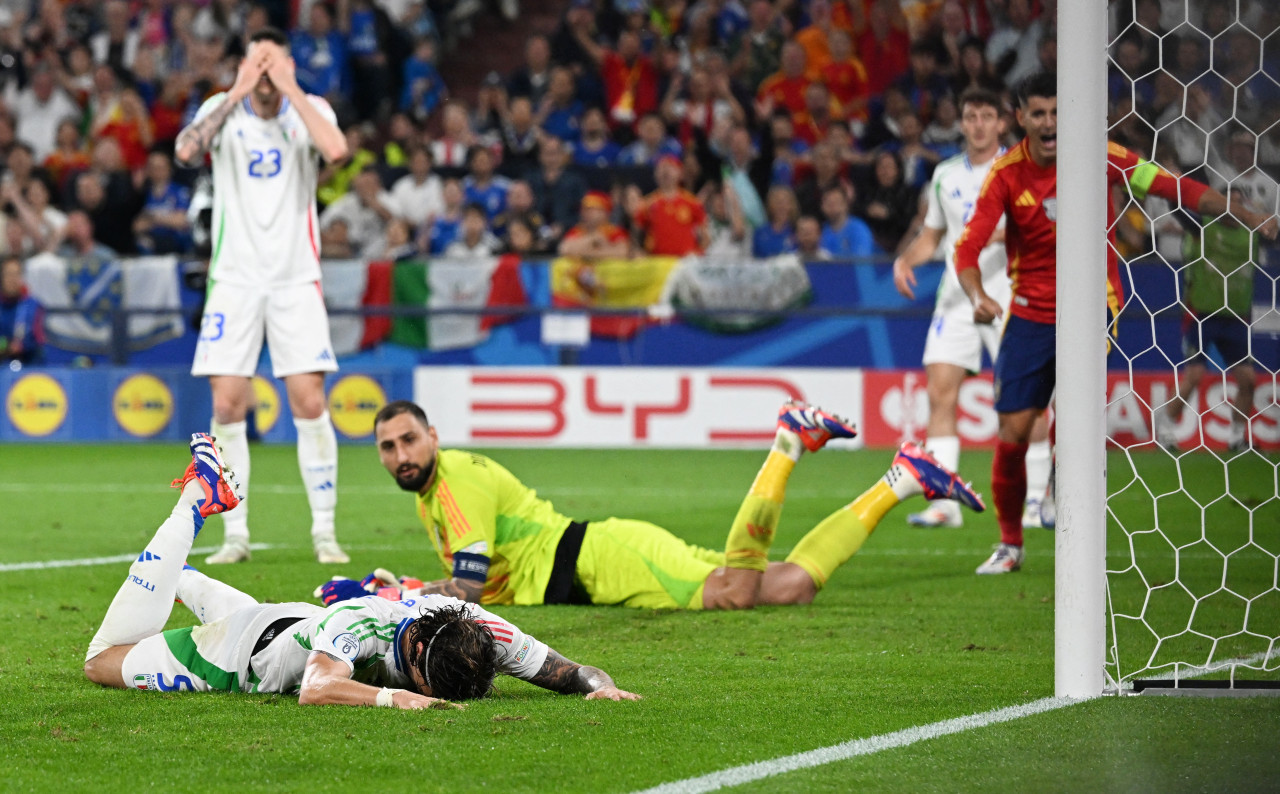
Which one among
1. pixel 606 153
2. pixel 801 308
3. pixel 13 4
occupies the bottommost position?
pixel 801 308

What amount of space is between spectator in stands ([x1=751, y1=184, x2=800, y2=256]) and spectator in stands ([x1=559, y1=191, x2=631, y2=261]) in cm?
130

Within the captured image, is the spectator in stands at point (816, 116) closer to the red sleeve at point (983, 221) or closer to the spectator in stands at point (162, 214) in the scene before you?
the spectator in stands at point (162, 214)

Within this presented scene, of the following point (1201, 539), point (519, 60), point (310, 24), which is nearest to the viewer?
point (1201, 539)

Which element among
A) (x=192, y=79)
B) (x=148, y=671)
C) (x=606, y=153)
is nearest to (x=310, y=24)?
(x=192, y=79)

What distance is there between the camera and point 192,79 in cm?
1839

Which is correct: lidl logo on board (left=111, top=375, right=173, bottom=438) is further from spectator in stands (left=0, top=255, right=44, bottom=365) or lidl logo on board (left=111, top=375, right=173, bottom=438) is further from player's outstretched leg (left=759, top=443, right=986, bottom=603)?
player's outstretched leg (left=759, top=443, right=986, bottom=603)

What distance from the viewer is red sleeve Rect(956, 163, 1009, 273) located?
22.1 feet

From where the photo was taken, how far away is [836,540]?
6332mm

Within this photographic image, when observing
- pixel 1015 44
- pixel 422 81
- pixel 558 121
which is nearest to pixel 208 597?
pixel 1015 44

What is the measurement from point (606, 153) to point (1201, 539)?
32.0 ft

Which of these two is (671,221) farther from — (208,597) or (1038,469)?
(208,597)

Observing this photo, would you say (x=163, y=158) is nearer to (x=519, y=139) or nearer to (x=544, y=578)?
(x=519, y=139)

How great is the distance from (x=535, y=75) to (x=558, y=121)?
84cm

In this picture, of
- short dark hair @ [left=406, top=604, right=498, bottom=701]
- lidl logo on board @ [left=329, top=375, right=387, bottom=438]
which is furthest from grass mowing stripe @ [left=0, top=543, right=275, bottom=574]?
lidl logo on board @ [left=329, top=375, right=387, bottom=438]
